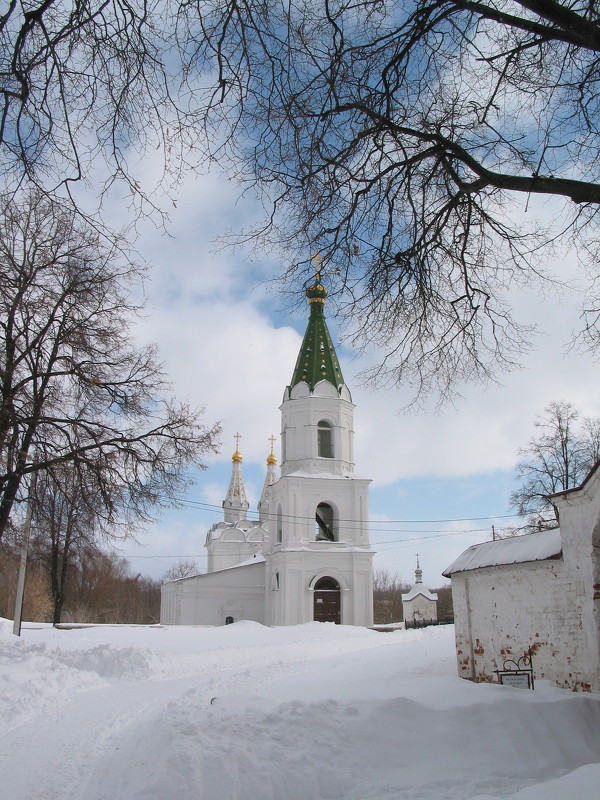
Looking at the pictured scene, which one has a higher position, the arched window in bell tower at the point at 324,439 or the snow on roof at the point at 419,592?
the arched window in bell tower at the point at 324,439

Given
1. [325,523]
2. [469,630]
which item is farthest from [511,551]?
[325,523]

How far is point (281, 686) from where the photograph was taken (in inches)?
500

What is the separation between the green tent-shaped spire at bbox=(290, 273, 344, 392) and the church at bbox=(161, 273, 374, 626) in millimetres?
58

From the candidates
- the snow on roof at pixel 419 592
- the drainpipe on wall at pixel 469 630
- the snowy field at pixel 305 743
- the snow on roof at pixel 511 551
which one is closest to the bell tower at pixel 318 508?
the snow on roof at pixel 419 592

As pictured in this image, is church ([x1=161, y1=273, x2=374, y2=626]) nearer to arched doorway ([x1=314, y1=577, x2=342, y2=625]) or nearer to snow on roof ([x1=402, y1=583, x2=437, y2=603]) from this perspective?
arched doorway ([x1=314, y1=577, x2=342, y2=625])

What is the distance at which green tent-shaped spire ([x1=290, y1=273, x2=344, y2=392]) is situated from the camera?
40.7 m

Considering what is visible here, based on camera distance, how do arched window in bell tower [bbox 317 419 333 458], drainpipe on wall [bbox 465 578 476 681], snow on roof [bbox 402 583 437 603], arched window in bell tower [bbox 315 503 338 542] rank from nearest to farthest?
1. drainpipe on wall [bbox 465 578 476 681]
2. arched window in bell tower [bbox 315 503 338 542]
3. snow on roof [bbox 402 583 437 603]
4. arched window in bell tower [bbox 317 419 333 458]

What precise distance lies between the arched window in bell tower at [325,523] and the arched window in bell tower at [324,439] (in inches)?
112

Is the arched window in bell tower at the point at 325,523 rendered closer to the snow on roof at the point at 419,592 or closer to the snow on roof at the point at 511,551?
the snow on roof at the point at 419,592

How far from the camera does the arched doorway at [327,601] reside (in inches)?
1441

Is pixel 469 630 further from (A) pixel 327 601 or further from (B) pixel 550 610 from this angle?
(A) pixel 327 601

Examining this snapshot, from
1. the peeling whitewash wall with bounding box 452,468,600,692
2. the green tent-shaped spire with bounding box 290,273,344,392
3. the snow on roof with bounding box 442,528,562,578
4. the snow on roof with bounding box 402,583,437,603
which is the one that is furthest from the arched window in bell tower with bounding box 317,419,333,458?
the peeling whitewash wall with bounding box 452,468,600,692

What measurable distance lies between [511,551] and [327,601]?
87.9 ft

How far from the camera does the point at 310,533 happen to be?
3778 cm
